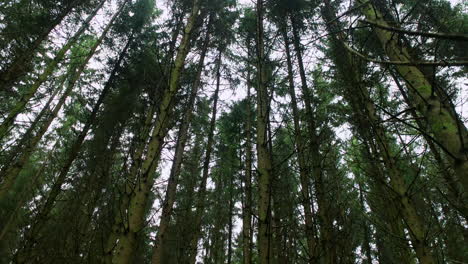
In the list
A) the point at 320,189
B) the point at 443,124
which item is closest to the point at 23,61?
the point at 320,189

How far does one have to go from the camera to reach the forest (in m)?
2.62

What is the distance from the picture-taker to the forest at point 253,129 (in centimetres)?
262

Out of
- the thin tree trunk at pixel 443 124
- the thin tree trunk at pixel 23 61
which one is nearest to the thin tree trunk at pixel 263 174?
the thin tree trunk at pixel 443 124

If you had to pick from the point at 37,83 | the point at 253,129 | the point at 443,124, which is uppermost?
the point at 253,129

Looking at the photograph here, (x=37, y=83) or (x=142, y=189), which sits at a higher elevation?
(x=37, y=83)

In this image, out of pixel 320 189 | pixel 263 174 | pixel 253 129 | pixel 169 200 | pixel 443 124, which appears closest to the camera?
pixel 443 124

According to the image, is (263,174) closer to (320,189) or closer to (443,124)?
(443,124)

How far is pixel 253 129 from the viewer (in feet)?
42.6

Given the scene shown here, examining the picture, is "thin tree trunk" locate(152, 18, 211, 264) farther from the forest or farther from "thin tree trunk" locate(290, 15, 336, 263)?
"thin tree trunk" locate(290, 15, 336, 263)

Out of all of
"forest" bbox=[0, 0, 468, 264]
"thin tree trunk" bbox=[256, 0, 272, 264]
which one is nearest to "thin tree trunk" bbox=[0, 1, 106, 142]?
"forest" bbox=[0, 0, 468, 264]

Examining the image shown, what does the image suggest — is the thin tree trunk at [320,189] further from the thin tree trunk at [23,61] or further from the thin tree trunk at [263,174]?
the thin tree trunk at [23,61]

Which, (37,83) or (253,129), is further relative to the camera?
(253,129)

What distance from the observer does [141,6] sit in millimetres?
11664

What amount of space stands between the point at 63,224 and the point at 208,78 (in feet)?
28.2
